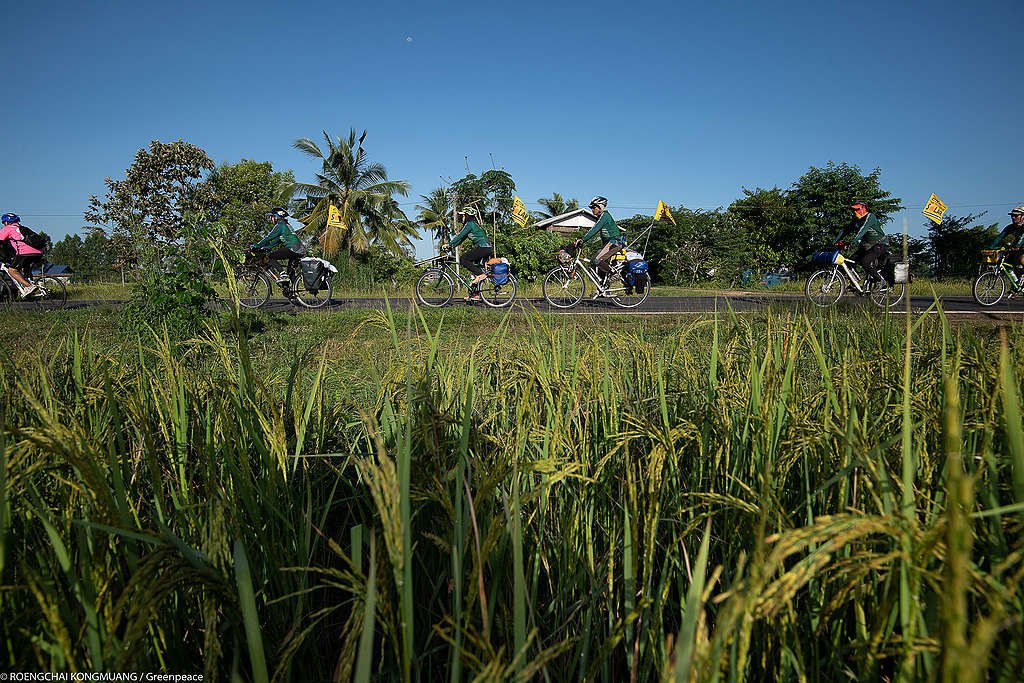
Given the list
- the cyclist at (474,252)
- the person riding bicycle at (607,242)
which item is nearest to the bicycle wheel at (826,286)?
the person riding bicycle at (607,242)

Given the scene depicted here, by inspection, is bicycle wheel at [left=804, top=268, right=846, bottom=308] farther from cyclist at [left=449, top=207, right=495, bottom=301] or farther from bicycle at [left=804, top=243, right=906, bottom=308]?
cyclist at [left=449, top=207, right=495, bottom=301]

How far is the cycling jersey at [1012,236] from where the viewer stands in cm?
995

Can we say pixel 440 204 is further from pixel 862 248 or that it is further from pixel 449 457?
pixel 449 457

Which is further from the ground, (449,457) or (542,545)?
(449,457)

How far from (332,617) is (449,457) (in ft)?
1.38

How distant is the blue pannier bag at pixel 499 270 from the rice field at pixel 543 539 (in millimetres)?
8921

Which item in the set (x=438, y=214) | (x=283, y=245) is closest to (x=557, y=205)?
(x=438, y=214)

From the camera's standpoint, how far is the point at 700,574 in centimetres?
47

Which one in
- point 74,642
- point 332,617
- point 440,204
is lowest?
point 332,617

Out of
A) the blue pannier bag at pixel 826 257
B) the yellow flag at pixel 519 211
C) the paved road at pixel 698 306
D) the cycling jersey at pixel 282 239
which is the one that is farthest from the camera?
→ the yellow flag at pixel 519 211

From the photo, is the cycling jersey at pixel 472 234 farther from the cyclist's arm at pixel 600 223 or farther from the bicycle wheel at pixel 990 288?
the bicycle wheel at pixel 990 288

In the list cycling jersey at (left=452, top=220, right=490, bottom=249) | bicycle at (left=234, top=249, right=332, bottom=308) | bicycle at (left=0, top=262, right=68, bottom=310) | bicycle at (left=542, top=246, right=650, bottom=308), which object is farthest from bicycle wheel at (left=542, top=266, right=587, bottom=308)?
bicycle at (left=0, top=262, right=68, bottom=310)

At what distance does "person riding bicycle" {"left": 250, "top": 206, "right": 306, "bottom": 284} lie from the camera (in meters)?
10.2

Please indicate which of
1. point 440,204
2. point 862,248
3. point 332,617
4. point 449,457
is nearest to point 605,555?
point 449,457
